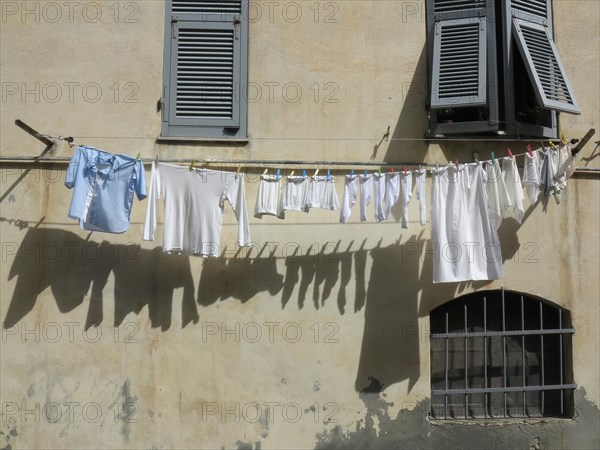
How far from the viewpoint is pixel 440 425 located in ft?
22.5

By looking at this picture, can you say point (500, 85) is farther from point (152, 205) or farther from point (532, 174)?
point (152, 205)

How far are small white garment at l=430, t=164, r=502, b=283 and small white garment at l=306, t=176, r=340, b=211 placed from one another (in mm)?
942

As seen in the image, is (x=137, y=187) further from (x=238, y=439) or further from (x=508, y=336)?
(x=508, y=336)

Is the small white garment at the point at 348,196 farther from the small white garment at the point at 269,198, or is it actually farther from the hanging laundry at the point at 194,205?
the hanging laundry at the point at 194,205

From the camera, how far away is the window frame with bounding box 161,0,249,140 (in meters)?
7.02

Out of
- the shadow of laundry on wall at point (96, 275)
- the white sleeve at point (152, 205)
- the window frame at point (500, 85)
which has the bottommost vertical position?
the shadow of laundry on wall at point (96, 275)

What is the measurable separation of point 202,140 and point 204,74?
71 centimetres

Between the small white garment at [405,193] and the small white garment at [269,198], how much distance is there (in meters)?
1.12

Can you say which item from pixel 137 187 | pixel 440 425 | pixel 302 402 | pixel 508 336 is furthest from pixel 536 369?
pixel 137 187

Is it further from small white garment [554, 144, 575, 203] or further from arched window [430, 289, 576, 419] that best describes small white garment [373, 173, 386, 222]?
small white garment [554, 144, 575, 203]

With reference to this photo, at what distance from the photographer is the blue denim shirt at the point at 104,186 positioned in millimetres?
6328

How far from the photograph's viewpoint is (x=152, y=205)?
642 cm

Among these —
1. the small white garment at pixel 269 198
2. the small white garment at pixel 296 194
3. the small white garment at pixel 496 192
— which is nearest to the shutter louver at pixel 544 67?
the small white garment at pixel 496 192

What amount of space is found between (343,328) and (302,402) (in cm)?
81
